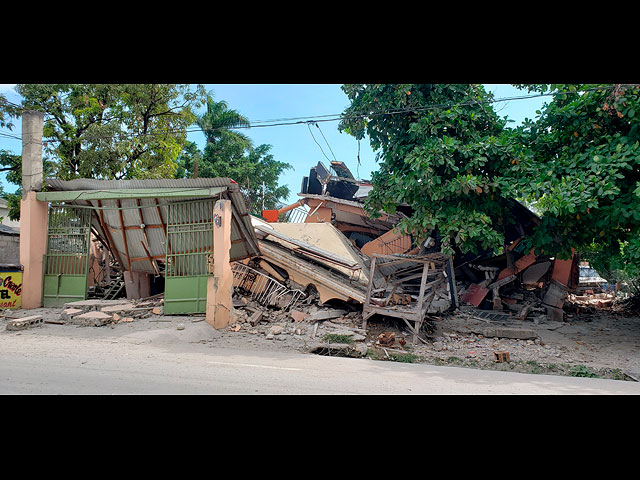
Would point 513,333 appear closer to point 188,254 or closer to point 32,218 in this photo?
point 188,254

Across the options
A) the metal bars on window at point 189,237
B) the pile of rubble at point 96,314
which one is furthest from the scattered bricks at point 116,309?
the metal bars on window at point 189,237

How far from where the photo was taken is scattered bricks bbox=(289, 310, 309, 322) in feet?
33.1

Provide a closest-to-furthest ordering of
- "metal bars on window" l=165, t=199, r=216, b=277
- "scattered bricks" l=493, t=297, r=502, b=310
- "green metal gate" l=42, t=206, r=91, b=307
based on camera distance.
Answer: "metal bars on window" l=165, t=199, r=216, b=277
"green metal gate" l=42, t=206, r=91, b=307
"scattered bricks" l=493, t=297, r=502, b=310

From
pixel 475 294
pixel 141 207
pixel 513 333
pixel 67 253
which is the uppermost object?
pixel 141 207

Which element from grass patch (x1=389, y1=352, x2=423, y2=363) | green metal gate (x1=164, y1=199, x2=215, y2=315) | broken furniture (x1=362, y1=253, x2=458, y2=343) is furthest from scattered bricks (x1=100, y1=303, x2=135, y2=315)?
grass patch (x1=389, y1=352, x2=423, y2=363)

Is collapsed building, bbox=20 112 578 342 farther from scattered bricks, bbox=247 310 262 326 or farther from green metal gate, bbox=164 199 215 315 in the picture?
scattered bricks, bbox=247 310 262 326

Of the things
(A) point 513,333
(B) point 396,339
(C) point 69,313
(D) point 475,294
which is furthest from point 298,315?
(D) point 475,294

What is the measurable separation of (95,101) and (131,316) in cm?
899

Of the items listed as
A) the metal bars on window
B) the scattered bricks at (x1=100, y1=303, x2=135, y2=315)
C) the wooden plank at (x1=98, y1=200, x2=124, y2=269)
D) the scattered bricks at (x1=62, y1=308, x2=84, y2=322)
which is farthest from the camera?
the wooden plank at (x1=98, y1=200, x2=124, y2=269)

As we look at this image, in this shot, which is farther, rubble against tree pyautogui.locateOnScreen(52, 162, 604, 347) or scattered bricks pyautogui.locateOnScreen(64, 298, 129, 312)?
rubble against tree pyautogui.locateOnScreen(52, 162, 604, 347)

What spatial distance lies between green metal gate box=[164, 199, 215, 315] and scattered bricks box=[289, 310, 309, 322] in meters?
2.21

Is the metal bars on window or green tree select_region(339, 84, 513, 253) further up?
green tree select_region(339, 84, 513, 253)

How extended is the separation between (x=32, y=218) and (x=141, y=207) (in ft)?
10.0

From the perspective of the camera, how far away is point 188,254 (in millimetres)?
9820
